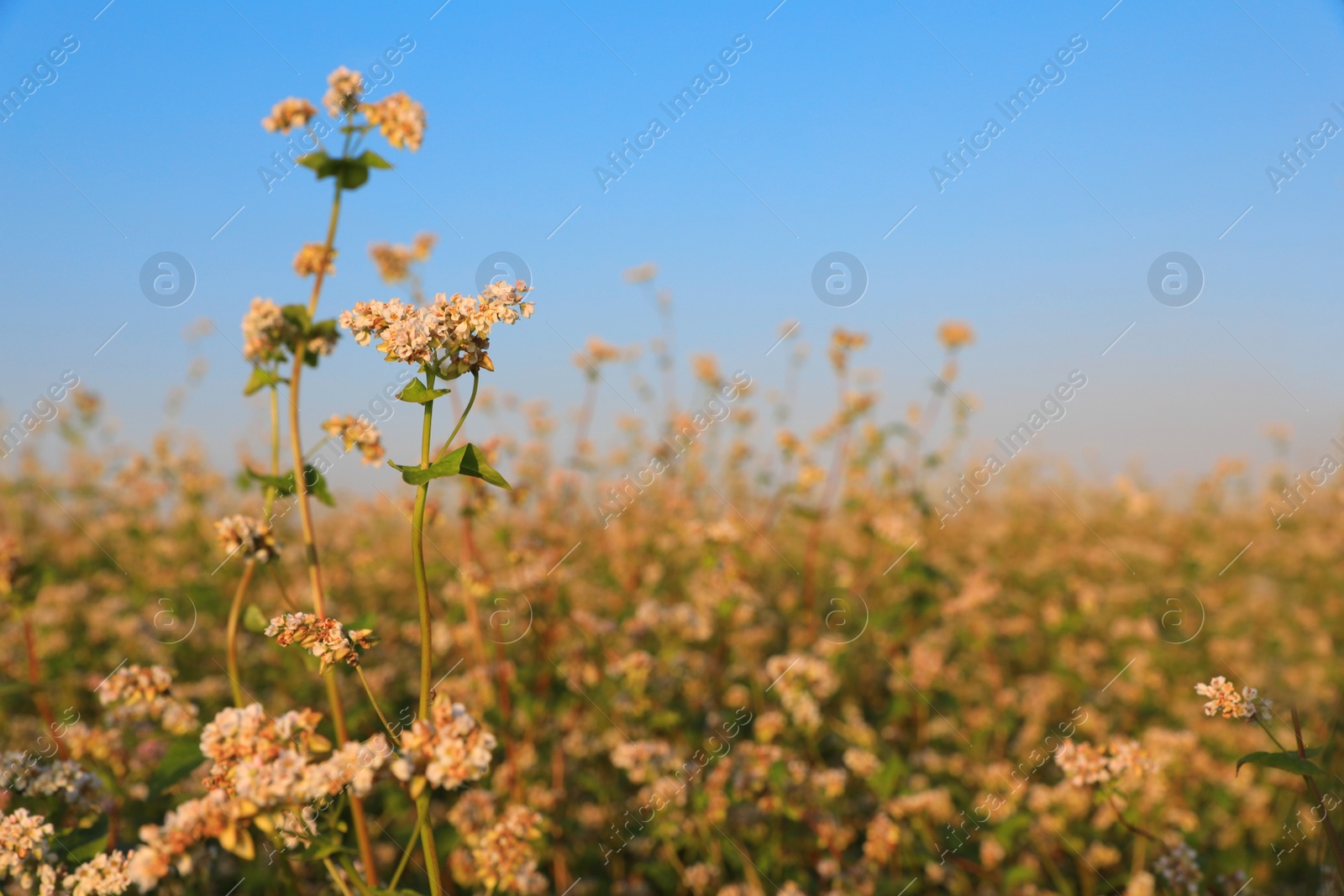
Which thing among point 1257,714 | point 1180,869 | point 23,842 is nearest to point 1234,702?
point 1257,714

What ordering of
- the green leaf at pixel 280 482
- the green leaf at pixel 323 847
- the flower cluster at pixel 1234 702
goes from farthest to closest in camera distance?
the green leaf at pixel 280 482 → the flower cluster at pixel 1234 702 → the green leaf at pixel 323 847

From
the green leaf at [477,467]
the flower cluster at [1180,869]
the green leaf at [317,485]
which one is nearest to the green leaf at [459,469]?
the green leaf at [477,467]

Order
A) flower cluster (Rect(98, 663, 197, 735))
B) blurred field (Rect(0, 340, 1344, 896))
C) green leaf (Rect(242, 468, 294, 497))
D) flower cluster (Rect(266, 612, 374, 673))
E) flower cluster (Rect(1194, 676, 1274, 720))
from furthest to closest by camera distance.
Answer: blurred field (Rect(0, 340, 1344, 896)) → flower cluster (Rect(98, 663, 197, 735)) → green leaf (Rect(242, 468, 294, 497)) → flower cluster (Rect(1194, 676, 1274, 720)) → flower cluster (Rect(266, 612, 374, 673))

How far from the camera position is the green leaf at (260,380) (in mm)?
2090

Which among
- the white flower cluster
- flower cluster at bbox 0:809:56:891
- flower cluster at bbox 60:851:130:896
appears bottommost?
the white flower cluster

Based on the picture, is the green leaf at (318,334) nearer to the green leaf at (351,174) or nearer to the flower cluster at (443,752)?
the green leaf at (351,174)

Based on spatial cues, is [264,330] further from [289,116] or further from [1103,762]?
[1103,762]

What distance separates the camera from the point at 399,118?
2.14m

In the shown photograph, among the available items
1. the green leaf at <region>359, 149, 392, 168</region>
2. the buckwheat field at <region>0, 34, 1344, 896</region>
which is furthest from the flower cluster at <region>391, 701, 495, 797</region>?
the green leaf at <region>359, 149, 392, 168</region>

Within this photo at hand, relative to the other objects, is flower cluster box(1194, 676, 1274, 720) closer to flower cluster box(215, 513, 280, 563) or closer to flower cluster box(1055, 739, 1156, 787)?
flower cluster box(1055, 739, 1156, 787)

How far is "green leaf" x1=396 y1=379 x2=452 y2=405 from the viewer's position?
155 cm

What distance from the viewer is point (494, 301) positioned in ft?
5.31

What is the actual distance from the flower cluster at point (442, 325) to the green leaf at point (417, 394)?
0.05 metres

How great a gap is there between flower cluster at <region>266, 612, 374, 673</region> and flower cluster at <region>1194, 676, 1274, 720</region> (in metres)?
1.94
